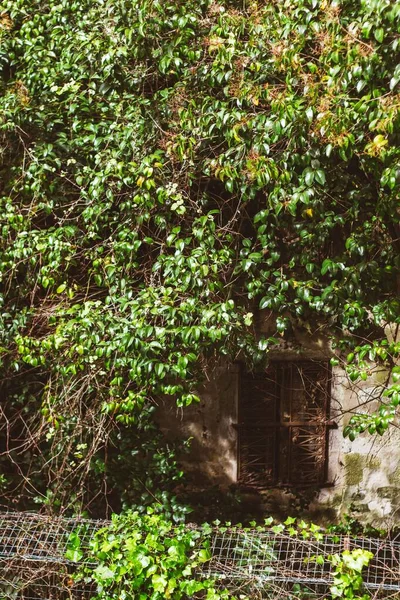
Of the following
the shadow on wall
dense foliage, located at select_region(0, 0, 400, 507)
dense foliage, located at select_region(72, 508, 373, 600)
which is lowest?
the shadow on wall

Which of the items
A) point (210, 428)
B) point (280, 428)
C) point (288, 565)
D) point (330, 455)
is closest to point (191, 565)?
point (288, 565)

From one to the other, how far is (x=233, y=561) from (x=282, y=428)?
Result: 233 cm

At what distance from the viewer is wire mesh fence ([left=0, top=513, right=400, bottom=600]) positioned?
429 cm

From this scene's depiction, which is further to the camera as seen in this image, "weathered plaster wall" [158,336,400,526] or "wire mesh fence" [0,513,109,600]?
"weathered plaster wall" [158,336,400,526]

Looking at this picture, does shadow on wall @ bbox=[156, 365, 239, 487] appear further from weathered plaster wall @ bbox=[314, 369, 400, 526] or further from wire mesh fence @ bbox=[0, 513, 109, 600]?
wire mesh fence @ bbox=[0, 513, 109, 600]

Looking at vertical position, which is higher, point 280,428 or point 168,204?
point 168,204

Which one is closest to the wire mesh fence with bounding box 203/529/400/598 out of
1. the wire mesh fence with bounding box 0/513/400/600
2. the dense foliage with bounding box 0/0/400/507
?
the wire mesh fence with bounding box 0/513/400/600

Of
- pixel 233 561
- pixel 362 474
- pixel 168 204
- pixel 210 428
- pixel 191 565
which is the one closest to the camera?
pixel 191 565

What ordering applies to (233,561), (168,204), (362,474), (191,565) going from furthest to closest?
(362,474) → (168,204) → (233,561) → (191,565)

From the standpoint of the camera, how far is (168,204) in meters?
5.33

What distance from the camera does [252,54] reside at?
4.81 meters

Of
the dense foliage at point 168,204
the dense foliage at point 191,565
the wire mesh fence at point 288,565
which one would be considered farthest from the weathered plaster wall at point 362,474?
the dense foliage at point 191,565

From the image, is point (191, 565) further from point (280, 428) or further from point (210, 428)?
point (280, 428)

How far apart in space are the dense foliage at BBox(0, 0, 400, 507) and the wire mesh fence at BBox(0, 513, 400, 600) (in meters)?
0.82
